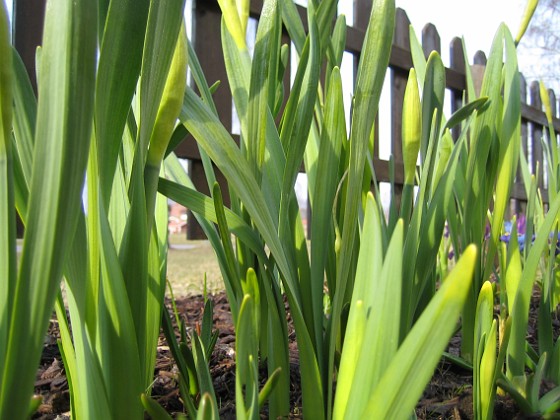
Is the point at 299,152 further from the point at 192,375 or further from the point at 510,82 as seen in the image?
the point at 510,82

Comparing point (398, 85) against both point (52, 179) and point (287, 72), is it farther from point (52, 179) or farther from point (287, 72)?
point (52, 179)

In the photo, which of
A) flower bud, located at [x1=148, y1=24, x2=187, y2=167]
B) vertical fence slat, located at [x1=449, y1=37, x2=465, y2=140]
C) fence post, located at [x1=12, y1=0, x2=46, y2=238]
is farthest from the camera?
vertical fence slat, located at [x1=449, y1=37, x2=465, y2=140]

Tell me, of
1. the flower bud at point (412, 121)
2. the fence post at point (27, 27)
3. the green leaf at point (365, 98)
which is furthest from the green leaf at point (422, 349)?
the fence post at point (27, 27)

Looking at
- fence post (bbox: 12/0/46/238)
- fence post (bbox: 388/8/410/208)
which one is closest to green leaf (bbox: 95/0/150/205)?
fence post (bbox: 12/0/46/238)

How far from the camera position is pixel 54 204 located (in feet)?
0.89

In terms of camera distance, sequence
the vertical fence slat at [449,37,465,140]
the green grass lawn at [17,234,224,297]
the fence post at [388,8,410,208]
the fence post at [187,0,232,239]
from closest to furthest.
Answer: the fence post at [187,0,232,239], the green grass lawn at [17,234,224,297], the fence post at [388,8,410,208], the vertical fence slat at [449,37,465,140]

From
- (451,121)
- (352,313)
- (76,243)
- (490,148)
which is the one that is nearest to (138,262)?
(76,243)

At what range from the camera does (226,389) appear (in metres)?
0.60

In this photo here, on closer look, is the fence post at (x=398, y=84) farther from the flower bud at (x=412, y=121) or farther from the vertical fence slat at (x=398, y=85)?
the flower bud at (x=412, y=121)

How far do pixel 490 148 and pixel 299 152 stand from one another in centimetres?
36

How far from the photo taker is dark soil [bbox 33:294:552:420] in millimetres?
542

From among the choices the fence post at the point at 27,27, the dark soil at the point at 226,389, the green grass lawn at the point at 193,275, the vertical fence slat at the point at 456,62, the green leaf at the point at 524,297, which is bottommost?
the green grass lawn at the point at 193,275

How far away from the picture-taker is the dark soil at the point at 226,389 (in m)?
0.54

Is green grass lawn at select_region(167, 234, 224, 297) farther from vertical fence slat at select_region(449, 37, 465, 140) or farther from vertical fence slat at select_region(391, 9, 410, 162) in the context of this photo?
vertical fence slat at select_region(449, 37, 465, 140)
